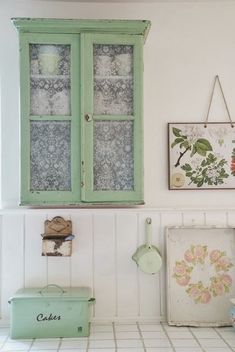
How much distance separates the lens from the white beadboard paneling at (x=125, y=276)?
2291mm

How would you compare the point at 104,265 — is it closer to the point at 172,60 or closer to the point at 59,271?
the point at 59,271

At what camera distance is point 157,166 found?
2.37 m

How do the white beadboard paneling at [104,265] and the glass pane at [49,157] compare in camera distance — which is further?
the white beadboard paneling at [104,265]

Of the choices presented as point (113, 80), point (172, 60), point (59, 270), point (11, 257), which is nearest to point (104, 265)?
point (59, 270)

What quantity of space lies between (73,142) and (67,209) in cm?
37

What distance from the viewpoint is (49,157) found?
2113 millimetres

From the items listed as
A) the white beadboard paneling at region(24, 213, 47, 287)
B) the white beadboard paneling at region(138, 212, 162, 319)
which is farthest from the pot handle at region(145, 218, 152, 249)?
the white beadboard paneling at region(24, 213, 47, 287)

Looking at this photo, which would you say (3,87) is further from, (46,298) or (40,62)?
(46,298)

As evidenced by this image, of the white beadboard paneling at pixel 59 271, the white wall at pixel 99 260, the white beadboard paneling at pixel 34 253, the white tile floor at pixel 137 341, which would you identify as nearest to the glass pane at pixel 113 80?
the white wall at pixel 99 260

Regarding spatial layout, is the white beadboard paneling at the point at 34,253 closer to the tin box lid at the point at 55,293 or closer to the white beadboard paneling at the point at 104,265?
the tin box lid at the point at 55,293

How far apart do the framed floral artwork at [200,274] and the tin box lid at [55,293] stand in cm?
43

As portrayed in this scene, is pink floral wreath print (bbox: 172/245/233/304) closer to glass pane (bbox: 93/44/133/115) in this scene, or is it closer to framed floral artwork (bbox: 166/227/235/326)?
framed floral artwork (bbox: 166/227/235/326)

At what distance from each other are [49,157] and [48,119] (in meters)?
0.17

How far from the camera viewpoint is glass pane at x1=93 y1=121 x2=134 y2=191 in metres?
2.12
